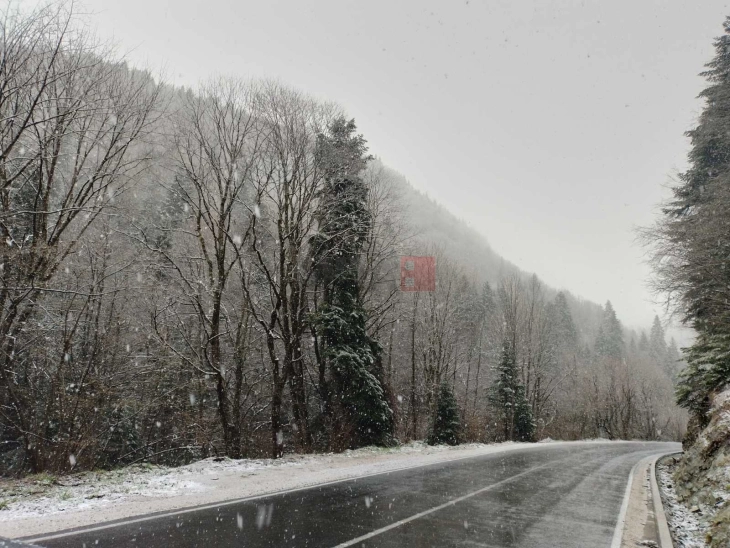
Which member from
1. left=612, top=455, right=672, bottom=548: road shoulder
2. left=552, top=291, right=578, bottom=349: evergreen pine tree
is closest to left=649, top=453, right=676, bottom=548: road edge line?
left=612, top=455, right=672, bottom=548: road shoulder

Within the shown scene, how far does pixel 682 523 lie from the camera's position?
Result: 8.55 metres

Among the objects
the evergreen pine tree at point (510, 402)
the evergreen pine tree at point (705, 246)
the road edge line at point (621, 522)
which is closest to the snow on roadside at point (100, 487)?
the road edge line at point (621, 522)

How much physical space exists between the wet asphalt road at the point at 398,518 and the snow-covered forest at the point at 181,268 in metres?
7.04

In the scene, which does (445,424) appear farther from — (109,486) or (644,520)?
(109,486)

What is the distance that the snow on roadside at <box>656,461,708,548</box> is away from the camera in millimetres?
7246

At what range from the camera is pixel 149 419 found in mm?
23891

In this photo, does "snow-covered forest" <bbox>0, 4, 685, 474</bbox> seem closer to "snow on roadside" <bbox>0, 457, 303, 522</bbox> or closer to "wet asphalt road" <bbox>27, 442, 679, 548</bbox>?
"snow on roadside" <bbox>0, 457, 303, 522</bbox>

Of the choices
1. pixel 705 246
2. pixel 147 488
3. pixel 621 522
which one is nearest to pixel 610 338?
pixel 705 246

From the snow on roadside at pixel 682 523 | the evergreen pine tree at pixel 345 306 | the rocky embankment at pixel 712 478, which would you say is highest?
the evergreen pine tree at pixel 345 306

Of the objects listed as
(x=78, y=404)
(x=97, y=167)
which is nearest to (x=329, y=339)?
(x=78, y=404)

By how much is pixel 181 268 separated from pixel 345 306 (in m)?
→ 8.68

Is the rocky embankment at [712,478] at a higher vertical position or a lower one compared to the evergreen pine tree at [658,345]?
lower

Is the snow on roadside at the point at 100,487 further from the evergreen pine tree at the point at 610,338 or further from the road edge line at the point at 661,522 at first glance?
the evergreen pine tree at the point at 610,338

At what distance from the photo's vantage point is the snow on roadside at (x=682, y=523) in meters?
7.25
